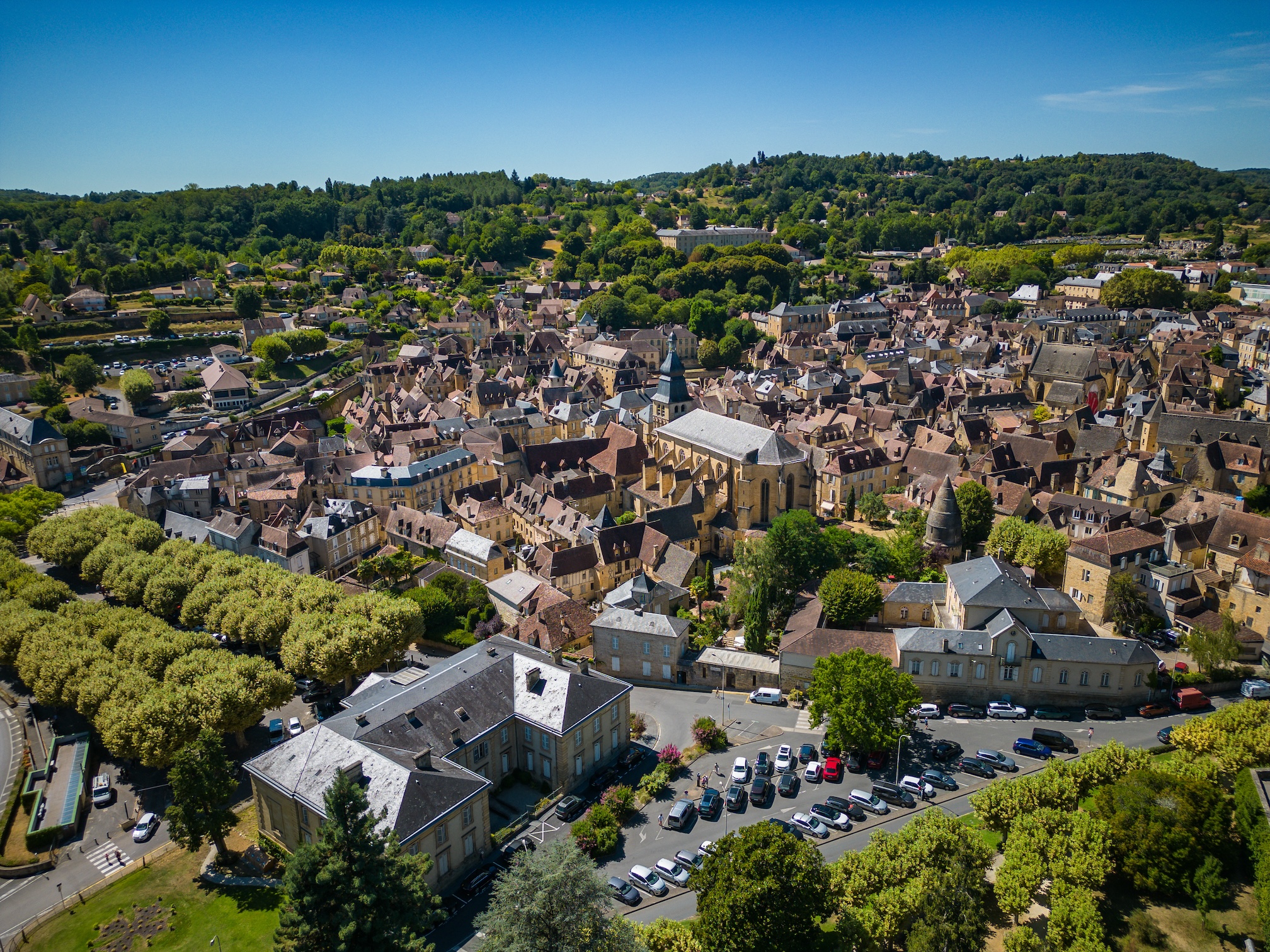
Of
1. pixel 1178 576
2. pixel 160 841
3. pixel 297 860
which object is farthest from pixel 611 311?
pixel 297 860

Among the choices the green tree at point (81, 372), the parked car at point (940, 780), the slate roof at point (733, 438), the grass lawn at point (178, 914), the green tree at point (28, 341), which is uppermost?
the green tree at point (28, 341)

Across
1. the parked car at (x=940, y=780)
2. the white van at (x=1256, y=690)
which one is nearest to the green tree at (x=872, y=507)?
the white van at (x=1256, y=690)

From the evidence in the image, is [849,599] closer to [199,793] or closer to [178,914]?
[199,793]

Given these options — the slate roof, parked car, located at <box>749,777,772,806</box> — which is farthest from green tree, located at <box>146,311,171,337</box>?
parked car, located at <box>749,777,772,806</box>

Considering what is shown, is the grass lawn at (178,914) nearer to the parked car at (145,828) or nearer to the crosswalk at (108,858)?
the crosswalk at (108,858)

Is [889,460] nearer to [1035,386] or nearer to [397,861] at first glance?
[1035,386]

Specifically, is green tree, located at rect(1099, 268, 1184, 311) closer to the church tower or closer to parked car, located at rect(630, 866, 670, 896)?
the church tower

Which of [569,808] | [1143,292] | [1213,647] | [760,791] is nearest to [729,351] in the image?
[1143,292]
